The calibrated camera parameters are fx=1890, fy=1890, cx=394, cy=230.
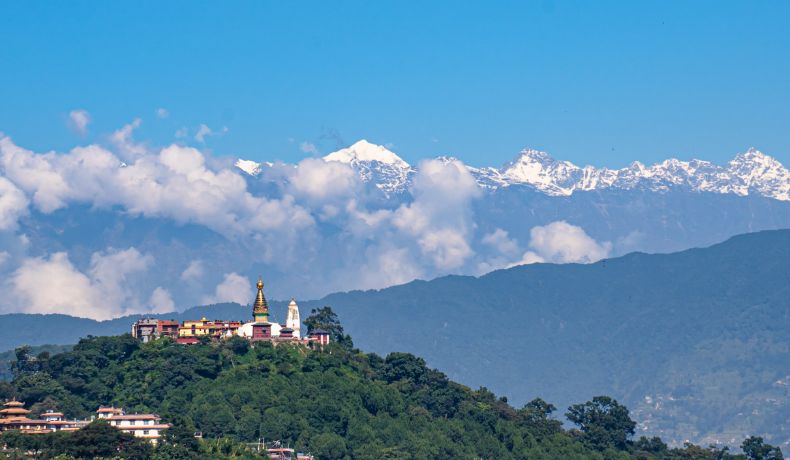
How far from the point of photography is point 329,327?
649 ft

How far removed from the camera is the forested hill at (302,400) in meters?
164

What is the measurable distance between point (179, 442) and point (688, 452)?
217 feet

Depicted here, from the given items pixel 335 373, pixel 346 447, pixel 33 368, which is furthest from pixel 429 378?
pixel 33 368

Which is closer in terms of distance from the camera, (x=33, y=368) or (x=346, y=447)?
(x=346, y=447)

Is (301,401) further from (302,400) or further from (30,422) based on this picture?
(30,422)

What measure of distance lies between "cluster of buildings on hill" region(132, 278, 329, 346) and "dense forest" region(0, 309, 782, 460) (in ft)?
7.33

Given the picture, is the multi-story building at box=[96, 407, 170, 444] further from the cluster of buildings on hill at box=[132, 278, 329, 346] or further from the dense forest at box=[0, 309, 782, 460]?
the cluster of buildings on hill at box=[132, 278, 329, 346]

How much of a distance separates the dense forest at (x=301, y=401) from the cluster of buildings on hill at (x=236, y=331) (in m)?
2.23

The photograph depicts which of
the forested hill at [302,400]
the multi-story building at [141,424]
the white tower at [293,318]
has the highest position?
the white tower at [293,318]

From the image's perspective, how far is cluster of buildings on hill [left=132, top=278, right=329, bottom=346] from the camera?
184625 mm

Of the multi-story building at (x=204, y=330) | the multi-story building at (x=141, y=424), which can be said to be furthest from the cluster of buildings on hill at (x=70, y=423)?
the multi-story building at (x=204, y=330)

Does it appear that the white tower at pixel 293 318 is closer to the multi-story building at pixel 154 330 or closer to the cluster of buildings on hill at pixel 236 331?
the cluster of buildings on hill at pixel 236 331

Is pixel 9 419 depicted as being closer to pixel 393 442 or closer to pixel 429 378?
pixel 393 442

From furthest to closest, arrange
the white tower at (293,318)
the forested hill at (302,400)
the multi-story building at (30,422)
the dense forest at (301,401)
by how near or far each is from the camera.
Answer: the white tower at (293,318), the forested hill at (302,400), the dense forest at (301,401), the multi-story building at (30,422)
